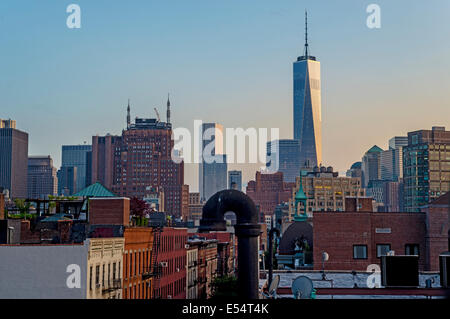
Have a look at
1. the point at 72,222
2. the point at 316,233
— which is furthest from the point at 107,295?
the point at 316,233

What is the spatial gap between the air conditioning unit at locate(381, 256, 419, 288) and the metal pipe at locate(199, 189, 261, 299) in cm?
300

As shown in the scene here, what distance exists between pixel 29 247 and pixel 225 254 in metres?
62.8

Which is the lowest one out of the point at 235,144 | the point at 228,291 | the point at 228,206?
the point at 228,291

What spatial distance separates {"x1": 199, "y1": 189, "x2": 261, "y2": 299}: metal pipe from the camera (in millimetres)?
12492

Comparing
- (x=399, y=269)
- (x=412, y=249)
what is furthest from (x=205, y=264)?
(x=399, y=269)

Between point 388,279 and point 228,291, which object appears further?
point 228,291

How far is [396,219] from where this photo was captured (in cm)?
5159

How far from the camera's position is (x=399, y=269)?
1456cm

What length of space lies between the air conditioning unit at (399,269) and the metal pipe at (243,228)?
300 centimetres

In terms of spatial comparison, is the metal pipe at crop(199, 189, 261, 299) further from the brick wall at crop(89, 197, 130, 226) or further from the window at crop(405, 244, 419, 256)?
the window at crop(405, 244, 419, 256)

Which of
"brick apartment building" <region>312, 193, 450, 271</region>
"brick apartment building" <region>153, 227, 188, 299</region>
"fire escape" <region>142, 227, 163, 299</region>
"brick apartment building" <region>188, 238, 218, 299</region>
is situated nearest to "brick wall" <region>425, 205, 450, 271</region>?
"brick apartment building" <region>312, 193, 450, 271</region>

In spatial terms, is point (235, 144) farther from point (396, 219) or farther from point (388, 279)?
point (396, 219)

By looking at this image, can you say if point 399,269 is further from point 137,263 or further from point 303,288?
point 137,263

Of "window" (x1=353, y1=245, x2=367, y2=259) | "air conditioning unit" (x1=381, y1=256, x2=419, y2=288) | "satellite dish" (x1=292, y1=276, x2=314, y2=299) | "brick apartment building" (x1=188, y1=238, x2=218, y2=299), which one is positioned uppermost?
"air conditioning unit" (x1=381, y1=256, x2=419, y2=288)
